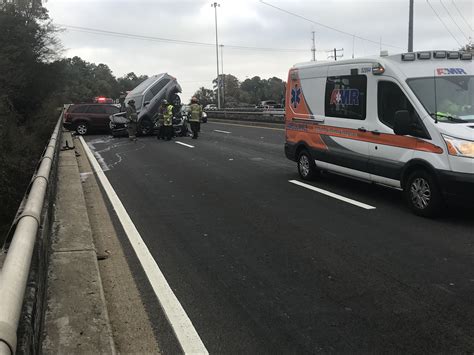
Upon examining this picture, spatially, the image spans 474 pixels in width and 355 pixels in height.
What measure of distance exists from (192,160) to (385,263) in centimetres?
950

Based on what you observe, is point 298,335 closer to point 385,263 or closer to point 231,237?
point 385,263

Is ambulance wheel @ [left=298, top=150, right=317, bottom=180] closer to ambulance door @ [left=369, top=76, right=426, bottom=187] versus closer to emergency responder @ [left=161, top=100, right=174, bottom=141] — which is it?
ambulance door @ [left=369, top=76, right=426, bottom=187]

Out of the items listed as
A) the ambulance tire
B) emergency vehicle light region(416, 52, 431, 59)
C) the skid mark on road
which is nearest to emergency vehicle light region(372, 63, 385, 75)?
emergency vehicle light region(416, 52, 431, 59)

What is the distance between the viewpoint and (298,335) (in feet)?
12.7

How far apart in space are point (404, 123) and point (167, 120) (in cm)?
1516

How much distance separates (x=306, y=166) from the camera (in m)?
10.3

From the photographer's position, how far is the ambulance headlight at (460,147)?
21.2 ft

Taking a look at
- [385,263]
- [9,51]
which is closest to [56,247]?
[385,263]

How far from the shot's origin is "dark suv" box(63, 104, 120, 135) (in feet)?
84.3

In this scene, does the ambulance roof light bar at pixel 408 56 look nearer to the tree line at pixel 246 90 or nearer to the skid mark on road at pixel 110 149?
the skid mark on road at pixel 110 149

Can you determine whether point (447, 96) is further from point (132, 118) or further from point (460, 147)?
point (132, 118)

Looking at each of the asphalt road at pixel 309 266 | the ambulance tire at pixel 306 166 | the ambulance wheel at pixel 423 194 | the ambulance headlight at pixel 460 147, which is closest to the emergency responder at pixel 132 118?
the asphalt road at pixel 309 266

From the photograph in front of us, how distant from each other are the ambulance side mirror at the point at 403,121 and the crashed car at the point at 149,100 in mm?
16622

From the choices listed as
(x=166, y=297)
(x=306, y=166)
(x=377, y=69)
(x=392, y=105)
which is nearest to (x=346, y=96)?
(x=377, y=69)
